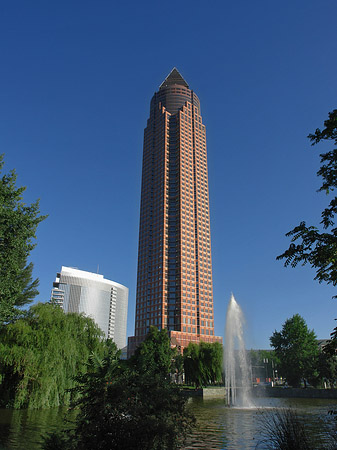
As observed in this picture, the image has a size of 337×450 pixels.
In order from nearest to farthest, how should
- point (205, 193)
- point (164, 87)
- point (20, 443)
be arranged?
point (20, 443)
point (205, 193)
point (164, 87)

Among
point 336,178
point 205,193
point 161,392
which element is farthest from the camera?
point 205,193

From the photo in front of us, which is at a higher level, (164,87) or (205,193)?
(164,87)

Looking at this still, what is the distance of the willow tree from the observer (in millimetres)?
24828

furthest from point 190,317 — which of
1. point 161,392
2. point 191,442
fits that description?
point 161,392

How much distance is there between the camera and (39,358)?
26.1 m

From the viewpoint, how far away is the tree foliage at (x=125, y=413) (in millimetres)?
7906

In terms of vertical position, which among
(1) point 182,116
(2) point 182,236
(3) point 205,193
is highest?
(1) point 182,116

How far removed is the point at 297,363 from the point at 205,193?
109m

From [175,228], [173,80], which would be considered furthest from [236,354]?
[173,80]

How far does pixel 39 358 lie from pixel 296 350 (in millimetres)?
46222

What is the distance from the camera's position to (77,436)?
8438mm

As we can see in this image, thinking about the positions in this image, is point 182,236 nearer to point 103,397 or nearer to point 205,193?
point 205,193

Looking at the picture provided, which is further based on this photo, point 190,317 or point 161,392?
point 190,317

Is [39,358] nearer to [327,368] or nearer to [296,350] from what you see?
[327,368]
